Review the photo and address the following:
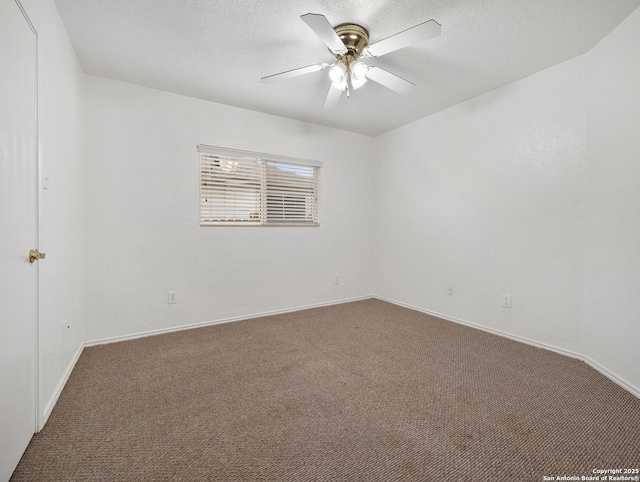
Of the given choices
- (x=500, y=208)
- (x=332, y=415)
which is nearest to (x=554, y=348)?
(x=500, y=208)

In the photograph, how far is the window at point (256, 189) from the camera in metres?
3.20

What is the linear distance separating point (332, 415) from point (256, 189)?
103 inches

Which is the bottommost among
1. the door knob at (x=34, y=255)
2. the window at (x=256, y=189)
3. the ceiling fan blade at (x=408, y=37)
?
the door knob at (x=34, y=255)

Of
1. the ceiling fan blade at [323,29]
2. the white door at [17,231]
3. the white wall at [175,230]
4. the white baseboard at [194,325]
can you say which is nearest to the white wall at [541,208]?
the white baseboard at [194,325]

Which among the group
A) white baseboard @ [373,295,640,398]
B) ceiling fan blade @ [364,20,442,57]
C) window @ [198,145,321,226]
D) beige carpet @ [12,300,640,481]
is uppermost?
ceiling fan blade @ [364,20,442,57]

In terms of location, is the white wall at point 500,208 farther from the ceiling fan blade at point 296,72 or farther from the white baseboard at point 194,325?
the ceiling fan blade at point 296,72

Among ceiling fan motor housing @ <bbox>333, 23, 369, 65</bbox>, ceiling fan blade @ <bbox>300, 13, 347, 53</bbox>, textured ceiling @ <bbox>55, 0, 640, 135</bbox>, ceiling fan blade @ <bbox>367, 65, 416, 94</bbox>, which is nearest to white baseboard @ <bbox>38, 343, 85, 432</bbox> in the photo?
textured ceiling @ <bbox>55, 0, 640, 135</bbox>

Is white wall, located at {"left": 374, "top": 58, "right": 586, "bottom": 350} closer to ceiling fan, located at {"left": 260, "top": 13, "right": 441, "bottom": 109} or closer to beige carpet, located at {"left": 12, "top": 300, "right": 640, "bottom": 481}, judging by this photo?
beige carpet, located at {"left": 12, "top": 300, "right": 640, "bottom": 481}

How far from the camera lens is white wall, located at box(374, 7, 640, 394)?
1.96 m

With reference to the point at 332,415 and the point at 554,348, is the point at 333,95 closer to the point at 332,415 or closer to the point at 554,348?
the point at 332,415

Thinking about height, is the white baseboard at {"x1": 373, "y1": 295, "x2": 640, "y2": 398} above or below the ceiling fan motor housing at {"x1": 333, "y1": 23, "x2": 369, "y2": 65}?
below

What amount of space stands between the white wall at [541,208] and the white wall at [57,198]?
3485mm

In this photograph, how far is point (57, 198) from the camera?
184 centimetres

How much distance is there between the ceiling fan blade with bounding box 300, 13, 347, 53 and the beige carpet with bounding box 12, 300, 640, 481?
2182mm
